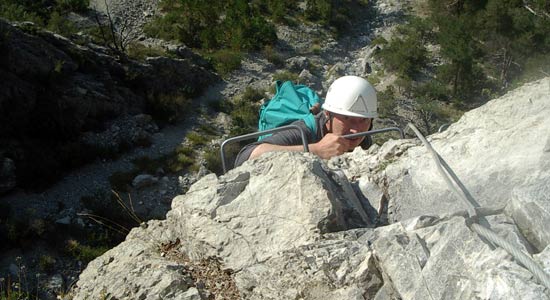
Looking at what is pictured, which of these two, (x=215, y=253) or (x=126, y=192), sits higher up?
(x=215, y=253)

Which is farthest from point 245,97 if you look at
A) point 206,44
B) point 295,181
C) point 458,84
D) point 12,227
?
point 295,181

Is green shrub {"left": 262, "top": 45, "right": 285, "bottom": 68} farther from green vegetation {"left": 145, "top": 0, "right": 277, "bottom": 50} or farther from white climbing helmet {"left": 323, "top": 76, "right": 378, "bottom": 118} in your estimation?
white climbing helmet {"left": 323, "top": 76, "right": 378, "bottom": 118}

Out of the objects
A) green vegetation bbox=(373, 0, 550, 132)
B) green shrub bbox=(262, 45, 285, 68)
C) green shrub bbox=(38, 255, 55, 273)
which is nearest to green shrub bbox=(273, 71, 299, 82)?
green shrub bbox=(262, 45, 285, 68)

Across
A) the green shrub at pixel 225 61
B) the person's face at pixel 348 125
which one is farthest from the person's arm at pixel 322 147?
the green shrub at pixel 225 61

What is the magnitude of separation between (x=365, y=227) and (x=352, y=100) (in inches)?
60.6

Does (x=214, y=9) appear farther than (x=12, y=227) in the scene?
Yes

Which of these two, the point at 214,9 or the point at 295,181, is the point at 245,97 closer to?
the point at 214,9

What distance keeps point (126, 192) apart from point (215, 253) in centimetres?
1227

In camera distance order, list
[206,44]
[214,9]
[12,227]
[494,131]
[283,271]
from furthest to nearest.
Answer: [214,9] < [206,44] < [12,227] < [494,131] < [283,271]

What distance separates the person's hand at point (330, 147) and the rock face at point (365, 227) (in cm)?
9

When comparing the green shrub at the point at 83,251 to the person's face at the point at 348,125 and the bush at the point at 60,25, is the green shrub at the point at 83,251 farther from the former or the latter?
the bush at the point at 60,25

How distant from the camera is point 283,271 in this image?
263 cm

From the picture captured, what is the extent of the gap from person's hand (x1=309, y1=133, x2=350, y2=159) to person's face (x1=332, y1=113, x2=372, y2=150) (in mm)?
222

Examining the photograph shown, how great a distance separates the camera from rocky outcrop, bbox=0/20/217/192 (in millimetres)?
15289
